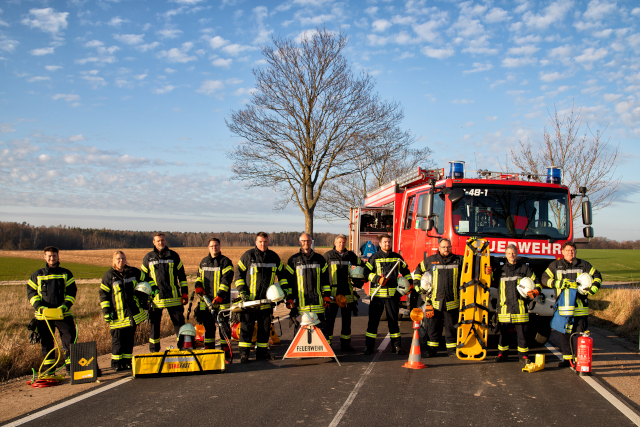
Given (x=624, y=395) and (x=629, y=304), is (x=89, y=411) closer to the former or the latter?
(x=624, y=395)

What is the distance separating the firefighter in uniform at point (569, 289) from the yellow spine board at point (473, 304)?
93 cm

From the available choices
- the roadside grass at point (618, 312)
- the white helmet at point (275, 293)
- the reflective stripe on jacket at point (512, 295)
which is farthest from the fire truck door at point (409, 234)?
the roadside grass at point (618, 312)

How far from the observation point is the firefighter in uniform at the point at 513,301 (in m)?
6.95

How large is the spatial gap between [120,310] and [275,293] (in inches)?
85.1

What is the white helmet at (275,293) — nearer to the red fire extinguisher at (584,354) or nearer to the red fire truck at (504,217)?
the red fire truck at (504,217)

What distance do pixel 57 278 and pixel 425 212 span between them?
5.70m

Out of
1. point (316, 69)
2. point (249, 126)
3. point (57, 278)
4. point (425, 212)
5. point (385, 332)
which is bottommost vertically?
point (385, 332)

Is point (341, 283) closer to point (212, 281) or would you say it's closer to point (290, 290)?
point (290, 290)

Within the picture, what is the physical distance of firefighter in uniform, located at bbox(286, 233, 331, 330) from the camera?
7.28 m

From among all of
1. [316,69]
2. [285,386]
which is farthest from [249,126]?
[285,386]

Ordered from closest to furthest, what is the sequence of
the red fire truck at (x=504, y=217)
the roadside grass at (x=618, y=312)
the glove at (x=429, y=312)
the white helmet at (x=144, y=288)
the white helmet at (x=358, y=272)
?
the white helmet at (x=144, y=288)
the glove at (x=429, y=312)
the white helmet at (x=358, y=272)
the red fire truck at (x=504, y=217)
the roadside grass at (x=618, y=312)

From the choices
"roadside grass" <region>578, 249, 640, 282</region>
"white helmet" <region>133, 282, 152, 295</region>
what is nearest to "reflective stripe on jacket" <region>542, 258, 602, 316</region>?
"white helmet" <region>133, 282, 152, 295</region>

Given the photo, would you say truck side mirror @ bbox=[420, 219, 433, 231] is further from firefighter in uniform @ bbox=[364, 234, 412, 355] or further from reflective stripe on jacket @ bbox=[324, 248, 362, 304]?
reflective stripe on jacket @ bbox=[324, 248, 362, 304]

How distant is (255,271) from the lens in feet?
23.5
